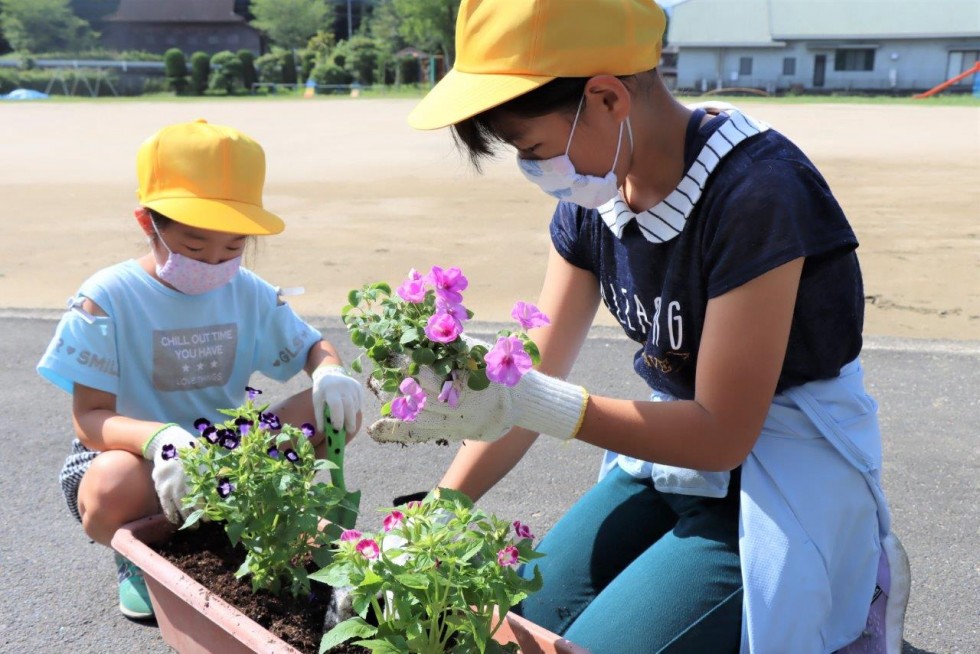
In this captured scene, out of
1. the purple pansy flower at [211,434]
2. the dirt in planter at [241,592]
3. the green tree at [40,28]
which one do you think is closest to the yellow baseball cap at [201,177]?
the purple pansy flower at [211,434]

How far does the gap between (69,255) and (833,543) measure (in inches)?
259

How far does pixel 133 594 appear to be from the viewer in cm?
254

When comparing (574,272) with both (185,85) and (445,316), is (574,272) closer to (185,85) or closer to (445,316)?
(445,316)

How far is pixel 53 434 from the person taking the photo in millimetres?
3775

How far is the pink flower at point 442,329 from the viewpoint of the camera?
152cm

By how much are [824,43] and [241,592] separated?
170ft

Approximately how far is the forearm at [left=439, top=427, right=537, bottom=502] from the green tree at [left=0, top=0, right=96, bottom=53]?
6603 centimetres

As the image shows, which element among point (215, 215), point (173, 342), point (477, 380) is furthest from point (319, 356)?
point (477, 380)

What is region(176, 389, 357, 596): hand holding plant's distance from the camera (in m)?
1.89

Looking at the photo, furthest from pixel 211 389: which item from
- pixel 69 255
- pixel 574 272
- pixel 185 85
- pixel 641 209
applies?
pixel 185 85

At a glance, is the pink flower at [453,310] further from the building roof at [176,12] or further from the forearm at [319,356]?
the building roof at [176,12]

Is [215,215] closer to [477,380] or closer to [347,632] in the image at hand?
[477,380]

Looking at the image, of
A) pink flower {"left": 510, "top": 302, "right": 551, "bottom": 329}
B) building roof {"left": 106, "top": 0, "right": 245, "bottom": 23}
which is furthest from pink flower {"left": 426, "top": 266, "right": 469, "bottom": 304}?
building roof {"left": 106, "top": 0, "right": 245, "bottom": 23}

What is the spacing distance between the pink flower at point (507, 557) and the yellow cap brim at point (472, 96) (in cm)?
70
